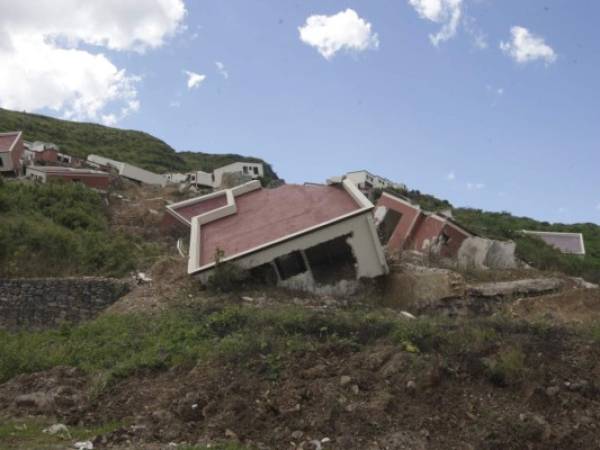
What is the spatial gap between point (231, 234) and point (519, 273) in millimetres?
6564

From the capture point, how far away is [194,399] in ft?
21.2

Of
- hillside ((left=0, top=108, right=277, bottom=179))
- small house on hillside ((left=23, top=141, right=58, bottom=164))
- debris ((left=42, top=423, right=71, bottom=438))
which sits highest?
hillside ((left=0, top=108, right=277, bottom=179))

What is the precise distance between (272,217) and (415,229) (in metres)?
7.70

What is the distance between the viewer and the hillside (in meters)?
60.7

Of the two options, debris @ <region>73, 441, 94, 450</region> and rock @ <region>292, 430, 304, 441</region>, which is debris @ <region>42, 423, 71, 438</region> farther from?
rock @ <region>292, 430, 304, 441</region>

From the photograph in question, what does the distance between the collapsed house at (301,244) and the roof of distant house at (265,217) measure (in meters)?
0.02

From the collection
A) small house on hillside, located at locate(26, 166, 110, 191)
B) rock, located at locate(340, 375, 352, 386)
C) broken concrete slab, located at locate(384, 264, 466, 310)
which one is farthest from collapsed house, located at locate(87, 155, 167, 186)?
rock, located at locate(340, 375, 352, 386)

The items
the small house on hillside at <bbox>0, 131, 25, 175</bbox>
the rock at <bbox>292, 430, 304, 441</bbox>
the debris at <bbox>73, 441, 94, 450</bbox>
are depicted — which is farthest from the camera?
the small house on hillside at <bbox>0, 131, 25, 175</bbox>

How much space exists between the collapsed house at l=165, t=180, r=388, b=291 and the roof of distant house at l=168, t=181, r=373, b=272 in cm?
2

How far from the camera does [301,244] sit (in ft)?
40.4

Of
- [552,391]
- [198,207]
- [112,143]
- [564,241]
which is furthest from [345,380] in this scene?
[112,143]

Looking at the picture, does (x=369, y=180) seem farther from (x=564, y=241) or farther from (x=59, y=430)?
(x=59, y=430)

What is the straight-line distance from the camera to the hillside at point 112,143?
60.7 m

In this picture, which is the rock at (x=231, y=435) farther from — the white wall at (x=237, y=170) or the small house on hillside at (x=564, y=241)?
the white wall at (x=237, y=170)
